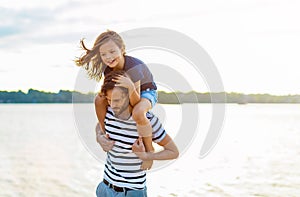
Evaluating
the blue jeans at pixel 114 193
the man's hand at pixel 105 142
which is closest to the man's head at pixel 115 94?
the man's hand at pixel 105 142

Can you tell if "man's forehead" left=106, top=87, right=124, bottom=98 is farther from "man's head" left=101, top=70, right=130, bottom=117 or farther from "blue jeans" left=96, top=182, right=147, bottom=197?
"blue jeans" left=96, top=182, right=147, bottom=197

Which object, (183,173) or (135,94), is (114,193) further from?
(183,173)

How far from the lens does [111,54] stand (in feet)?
5.76

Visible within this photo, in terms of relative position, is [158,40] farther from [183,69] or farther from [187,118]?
[187,118]

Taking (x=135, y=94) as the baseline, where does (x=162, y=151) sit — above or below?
below

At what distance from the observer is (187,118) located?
1.94 m

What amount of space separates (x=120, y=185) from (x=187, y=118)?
1.21 ft

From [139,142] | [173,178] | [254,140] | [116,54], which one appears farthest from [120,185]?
[254,140]

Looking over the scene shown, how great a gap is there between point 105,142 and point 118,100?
200 millimetres

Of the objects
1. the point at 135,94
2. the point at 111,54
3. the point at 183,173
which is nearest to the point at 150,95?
the point at 135,94

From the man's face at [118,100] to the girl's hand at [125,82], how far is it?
23mm

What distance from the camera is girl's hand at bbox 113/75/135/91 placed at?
5.55 feet

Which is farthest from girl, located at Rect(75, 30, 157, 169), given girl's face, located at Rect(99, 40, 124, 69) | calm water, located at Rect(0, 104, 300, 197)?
calm water, located at Rect(0, 104, 300, 197)

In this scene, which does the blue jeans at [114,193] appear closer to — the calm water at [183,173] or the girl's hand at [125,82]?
the girl's hand at [125,82]
